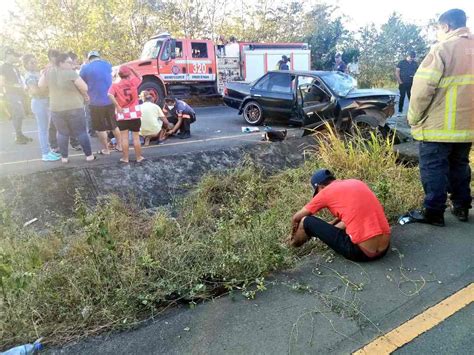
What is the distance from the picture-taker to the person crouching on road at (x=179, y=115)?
344 inches

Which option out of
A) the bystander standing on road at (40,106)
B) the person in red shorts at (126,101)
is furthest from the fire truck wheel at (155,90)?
the person in red shorts at (126,101)

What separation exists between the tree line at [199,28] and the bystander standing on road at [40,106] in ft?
40.9

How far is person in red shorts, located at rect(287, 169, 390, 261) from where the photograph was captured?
3.11 meters

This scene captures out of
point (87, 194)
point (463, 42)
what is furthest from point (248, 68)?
point (463, 42)

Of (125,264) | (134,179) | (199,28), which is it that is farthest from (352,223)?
(199,28)

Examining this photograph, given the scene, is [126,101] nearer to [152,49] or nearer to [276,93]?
[276,93]

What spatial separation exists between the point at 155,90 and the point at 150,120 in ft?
19.5

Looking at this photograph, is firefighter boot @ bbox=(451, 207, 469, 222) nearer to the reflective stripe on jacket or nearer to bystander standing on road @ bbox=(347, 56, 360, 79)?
the reflective stripe on jacket

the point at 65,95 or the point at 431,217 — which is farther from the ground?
the point at 65,95

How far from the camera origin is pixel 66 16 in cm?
1752

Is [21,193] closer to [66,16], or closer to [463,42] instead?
[463,42]

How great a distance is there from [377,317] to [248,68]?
1454 centimetres

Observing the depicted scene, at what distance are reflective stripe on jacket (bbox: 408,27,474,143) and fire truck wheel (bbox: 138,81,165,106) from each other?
1049 cm

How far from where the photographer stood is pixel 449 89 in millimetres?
3545
